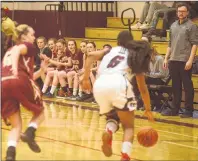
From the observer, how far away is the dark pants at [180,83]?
11.4 metres

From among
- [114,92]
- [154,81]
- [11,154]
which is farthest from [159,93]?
[11,154]

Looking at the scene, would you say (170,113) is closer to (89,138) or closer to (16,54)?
(89,138)

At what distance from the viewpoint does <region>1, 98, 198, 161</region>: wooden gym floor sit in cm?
816

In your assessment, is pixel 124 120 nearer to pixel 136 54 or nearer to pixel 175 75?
pixel 136 54

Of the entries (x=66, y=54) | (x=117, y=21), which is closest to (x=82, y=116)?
(x=66, y=54)

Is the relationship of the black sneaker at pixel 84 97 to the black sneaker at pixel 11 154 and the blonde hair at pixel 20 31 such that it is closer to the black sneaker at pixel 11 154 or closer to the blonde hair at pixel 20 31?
the blonde hair at pixel 20 31

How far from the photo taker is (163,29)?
14.6 meters

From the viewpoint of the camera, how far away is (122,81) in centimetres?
732

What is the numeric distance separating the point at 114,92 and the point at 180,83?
4.45 metres

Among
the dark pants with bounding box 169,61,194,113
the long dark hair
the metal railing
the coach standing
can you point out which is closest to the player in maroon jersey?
the long dark hair

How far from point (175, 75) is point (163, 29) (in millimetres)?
3245

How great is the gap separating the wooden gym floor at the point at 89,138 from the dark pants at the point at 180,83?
30 cm

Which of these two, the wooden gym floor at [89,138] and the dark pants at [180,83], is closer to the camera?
the wooden gym floor at [89,138]

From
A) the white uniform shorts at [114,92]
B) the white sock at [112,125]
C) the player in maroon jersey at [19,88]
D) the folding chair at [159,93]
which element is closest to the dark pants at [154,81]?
the folding chair at [159,93]
